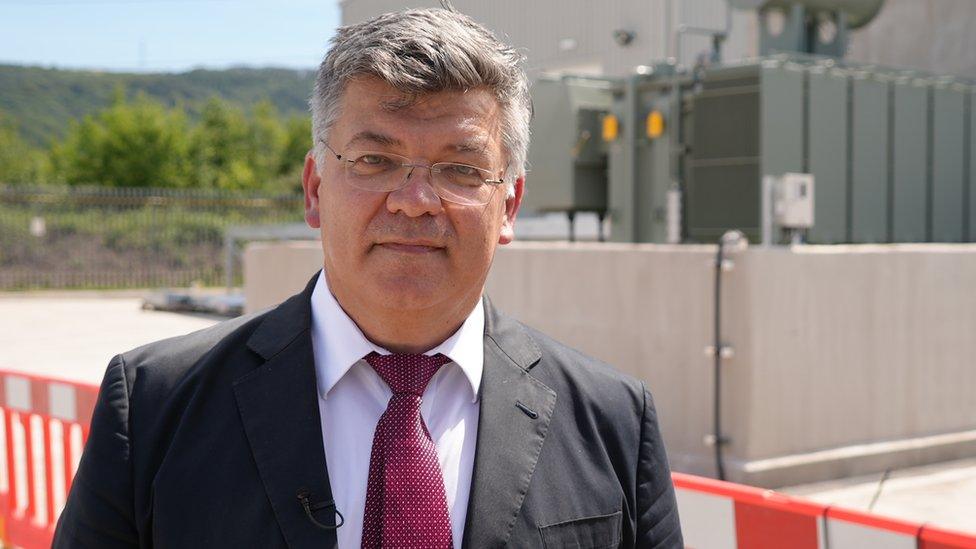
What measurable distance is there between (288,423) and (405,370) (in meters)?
0.24

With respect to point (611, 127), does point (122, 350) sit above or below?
below

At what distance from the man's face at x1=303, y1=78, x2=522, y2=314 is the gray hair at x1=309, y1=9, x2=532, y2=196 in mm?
26

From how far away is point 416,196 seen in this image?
1809mm

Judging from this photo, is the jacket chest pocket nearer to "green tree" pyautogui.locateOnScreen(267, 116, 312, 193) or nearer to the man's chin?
the man's chin

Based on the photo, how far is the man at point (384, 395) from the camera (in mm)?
1788

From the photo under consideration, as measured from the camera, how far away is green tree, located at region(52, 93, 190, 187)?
44125 mm

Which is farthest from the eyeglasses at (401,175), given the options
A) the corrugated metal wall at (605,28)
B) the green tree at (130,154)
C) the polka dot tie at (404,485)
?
the green tree at (130,154)

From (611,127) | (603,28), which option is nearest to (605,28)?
(603,28)

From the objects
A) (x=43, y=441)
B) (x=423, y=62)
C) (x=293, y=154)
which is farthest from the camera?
(x=293, y=154)

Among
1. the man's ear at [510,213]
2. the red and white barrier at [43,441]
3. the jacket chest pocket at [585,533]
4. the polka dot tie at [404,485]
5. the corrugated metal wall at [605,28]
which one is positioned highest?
the corrugated metal wall at [605,28]

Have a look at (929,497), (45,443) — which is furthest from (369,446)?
(929,497)

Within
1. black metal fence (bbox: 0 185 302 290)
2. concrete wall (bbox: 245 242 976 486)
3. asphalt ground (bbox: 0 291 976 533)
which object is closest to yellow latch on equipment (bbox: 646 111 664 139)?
concrete wall (bbox: 245 242 976 486)

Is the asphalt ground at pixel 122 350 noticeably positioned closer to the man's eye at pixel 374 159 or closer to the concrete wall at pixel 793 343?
the concrete wall at pixel 793 343

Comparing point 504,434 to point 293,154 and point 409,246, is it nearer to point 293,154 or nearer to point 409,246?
point 409,246
